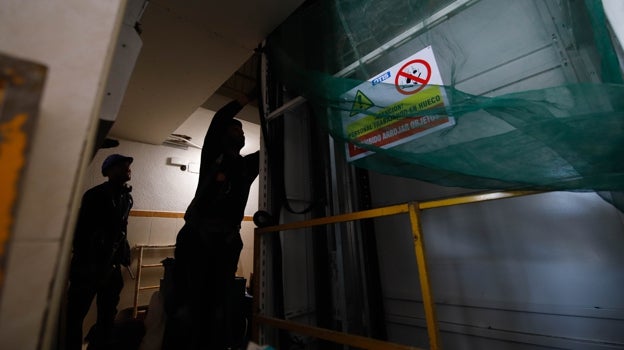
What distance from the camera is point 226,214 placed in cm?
144

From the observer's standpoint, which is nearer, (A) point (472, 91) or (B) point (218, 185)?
(A) point (472, 91)

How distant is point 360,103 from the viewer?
90 centimetres

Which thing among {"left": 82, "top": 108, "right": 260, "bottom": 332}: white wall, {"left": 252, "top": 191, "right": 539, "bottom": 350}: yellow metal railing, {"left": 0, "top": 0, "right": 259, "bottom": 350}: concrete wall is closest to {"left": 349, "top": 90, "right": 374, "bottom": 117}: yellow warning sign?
{"left": 252, "top": 191, "right": 539, "bottom": 350}: yellow metal railing

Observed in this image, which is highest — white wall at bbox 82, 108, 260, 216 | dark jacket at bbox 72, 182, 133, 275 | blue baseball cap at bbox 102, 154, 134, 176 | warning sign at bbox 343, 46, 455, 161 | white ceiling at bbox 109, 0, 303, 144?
white ceiling at bbox 109, 0, 303, 144

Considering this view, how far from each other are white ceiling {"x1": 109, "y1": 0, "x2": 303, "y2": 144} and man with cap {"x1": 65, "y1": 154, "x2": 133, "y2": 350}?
72cm

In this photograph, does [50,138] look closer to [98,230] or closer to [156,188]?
[98,230]

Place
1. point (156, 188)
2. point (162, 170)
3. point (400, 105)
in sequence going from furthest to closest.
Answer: point (162, 170) < point (156, 188) < point (400, 105)

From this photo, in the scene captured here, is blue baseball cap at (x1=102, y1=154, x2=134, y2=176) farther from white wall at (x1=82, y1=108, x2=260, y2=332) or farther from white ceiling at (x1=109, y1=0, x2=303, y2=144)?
white wall at (x1=82, y1=108, x2=260, y2=332)

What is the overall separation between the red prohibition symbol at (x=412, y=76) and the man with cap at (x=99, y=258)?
1.97 metres

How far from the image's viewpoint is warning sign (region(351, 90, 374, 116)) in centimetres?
89

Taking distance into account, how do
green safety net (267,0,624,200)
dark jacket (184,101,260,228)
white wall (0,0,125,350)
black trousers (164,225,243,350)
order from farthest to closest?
dark jacket (184,101,260,228) → black trousers (164,225,243,350) → green safety net (267,0,624,200) → white wall (0,0,125,350)

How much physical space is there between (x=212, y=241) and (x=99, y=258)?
1014 mm

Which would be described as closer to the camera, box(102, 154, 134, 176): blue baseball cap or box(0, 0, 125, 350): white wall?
box(0, 0, 125, 350): white wall

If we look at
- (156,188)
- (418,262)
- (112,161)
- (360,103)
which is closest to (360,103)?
(360,103)
